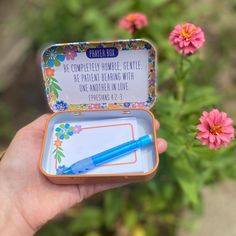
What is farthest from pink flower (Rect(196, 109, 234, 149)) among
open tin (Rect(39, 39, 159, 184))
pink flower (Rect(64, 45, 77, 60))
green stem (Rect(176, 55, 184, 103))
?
pink flower (Rect(64, 45, 77, 60))

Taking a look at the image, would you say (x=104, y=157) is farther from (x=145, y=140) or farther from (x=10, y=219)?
(x=10, y=219)

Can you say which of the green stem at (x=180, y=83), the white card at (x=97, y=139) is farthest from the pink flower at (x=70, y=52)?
the green stem at (x=180, y=83)

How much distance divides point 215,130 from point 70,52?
42 cm

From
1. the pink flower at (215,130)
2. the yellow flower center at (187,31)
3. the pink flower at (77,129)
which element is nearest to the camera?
the pink flower at (215,130)

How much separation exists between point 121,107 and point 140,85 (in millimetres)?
91

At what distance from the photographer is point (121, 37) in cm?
168

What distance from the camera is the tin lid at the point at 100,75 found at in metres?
0.95

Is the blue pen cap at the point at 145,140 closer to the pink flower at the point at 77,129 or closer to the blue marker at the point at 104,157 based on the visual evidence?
the blue marker at the point at 104,157

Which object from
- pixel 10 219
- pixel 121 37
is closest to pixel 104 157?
pixel 10 219

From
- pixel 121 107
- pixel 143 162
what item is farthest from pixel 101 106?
pixel 143 162

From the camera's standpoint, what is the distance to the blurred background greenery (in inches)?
55.9

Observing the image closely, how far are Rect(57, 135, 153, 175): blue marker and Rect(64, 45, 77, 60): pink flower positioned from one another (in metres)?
0.27

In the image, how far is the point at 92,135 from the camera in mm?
1060

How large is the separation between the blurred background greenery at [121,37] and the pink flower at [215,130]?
21 centimetres
